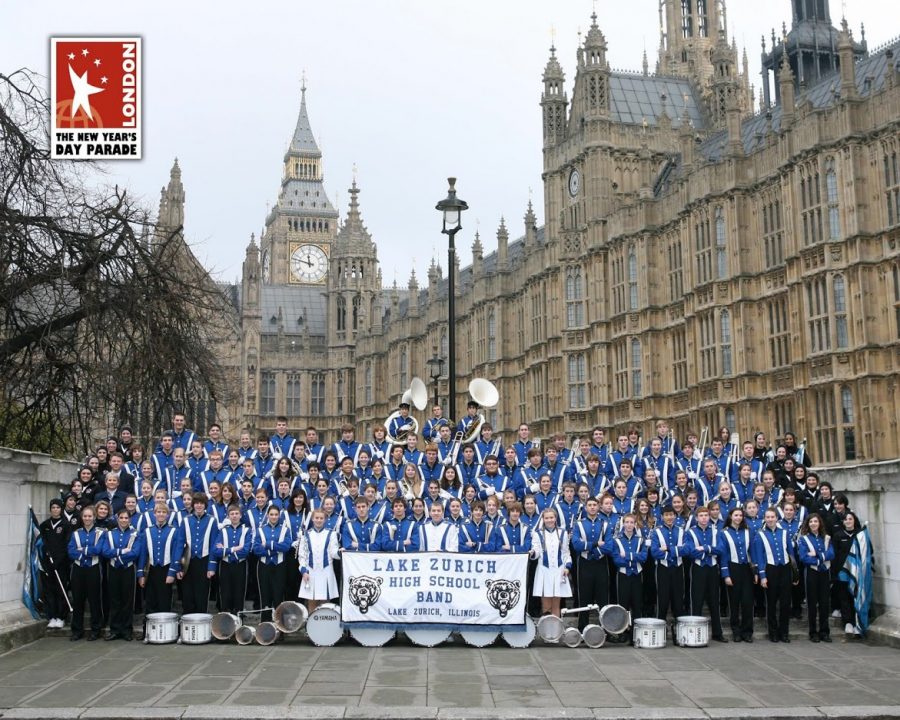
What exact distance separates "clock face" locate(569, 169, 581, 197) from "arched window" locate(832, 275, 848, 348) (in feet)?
55.2

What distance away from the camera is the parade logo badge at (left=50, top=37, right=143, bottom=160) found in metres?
15.4

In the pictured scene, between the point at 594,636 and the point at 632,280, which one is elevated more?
the point at 632,280

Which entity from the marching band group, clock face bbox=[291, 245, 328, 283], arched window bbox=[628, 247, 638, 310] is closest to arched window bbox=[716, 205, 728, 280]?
arched window bbox=[628, 247, 638, 310]

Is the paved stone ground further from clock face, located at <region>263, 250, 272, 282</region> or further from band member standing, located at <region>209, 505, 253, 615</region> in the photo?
clock face, located at <region>263, 250, 272, 282</region>

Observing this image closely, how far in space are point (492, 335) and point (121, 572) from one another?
3979 cm

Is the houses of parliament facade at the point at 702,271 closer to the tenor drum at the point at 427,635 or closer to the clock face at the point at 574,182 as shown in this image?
the clock face at the point at 574,182

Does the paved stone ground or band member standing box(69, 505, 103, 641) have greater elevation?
band member standing box(69, 505, 103, 641)

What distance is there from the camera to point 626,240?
134 feet

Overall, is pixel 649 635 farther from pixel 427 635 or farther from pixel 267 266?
pixel 267 266

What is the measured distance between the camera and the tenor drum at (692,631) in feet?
45.8

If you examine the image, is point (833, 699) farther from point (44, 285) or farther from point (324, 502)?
point (44, 285)

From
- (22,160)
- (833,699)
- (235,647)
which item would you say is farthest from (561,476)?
(22,160)

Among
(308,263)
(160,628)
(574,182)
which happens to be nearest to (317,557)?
(160,628)

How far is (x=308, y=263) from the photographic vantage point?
133m
